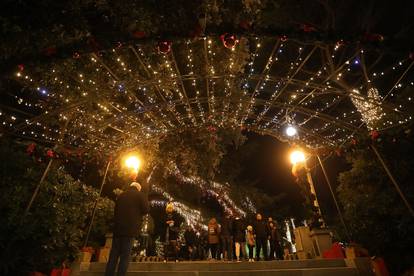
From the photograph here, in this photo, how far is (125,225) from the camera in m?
4.61

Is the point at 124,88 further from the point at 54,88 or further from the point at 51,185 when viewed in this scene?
the point at 51,185

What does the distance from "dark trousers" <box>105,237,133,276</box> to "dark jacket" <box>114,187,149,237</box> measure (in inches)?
3.9

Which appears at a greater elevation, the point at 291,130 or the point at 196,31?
the point at 291,130

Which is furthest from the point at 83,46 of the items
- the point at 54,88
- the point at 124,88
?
the point at 54,88

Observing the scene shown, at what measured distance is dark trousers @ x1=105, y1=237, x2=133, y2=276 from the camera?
14.5 feet

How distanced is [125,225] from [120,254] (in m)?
0.44

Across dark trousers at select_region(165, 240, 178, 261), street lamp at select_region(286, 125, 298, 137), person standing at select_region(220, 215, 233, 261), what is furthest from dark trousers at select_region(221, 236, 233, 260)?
street lamp at select_region(286, 125, 298, 137)

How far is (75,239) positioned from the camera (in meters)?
8.00

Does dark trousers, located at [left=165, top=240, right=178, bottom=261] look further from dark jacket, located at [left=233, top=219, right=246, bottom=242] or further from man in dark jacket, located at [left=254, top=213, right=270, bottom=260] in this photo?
man in dark jacket, located at [left=254, top=213, right=270, bottom=260]

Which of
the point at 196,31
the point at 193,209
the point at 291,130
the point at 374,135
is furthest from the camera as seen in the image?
the point at 193,209

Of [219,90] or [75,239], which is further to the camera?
[219,90]

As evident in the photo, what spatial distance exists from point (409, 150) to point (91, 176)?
1278 cm

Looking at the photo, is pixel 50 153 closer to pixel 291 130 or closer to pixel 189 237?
pixel 189 237

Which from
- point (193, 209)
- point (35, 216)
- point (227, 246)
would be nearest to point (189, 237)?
point (227, 246)
